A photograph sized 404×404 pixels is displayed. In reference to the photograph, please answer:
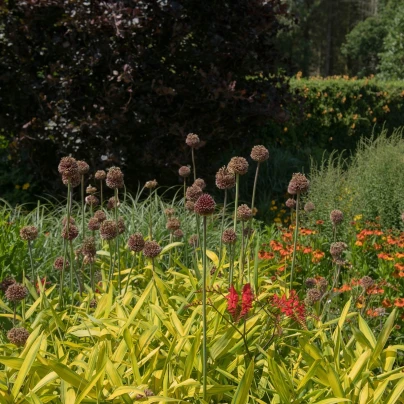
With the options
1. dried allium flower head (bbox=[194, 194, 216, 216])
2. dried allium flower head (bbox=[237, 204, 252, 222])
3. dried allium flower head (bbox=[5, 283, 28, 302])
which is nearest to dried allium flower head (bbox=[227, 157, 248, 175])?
dried allium flower head (bbox=[237, 204, 252, 222])

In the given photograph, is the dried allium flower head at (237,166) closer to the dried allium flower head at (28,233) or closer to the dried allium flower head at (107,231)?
the dried allium flower head at (107,231)

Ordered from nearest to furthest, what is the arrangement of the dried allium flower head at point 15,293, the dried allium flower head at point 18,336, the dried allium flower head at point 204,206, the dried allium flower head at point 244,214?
1. the dried allium flower head at point 204,206
2. the dried allium flower head at point 18,336
3. the dried allium flower head at point 15,293
4. the dried allium flower head at point 244,214

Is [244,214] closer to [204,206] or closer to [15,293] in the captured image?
[204,206]

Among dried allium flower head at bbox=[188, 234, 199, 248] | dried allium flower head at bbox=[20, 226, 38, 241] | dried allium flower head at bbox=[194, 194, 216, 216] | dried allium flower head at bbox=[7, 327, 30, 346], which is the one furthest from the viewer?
dried allium flower head at bbox=[188, 234, 199, 248]

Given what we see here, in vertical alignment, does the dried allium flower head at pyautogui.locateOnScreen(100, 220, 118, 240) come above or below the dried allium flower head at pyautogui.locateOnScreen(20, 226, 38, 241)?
above

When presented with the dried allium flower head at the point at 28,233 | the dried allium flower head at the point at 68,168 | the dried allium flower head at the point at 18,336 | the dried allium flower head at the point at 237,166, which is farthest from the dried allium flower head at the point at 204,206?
the dried allium flower head at the point at 28,233

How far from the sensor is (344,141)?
11633mm

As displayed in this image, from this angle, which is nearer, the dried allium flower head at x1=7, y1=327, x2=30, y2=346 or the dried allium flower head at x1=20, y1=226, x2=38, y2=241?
the dried allium flower head at x1=7, y1=327, x2=30, y2=346

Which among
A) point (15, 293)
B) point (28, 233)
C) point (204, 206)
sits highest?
point (204, 206)

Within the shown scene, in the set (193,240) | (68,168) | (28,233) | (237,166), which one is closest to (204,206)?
(237,166)

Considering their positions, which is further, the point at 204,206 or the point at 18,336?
the point at 18,336

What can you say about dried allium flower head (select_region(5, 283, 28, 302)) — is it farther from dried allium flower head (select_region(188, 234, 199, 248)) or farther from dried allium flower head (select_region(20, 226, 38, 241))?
dried allium flower head (select_region(188, 234, 199, 248))

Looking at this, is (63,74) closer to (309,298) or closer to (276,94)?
(276,94)

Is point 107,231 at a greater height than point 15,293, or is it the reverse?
point 107,231
